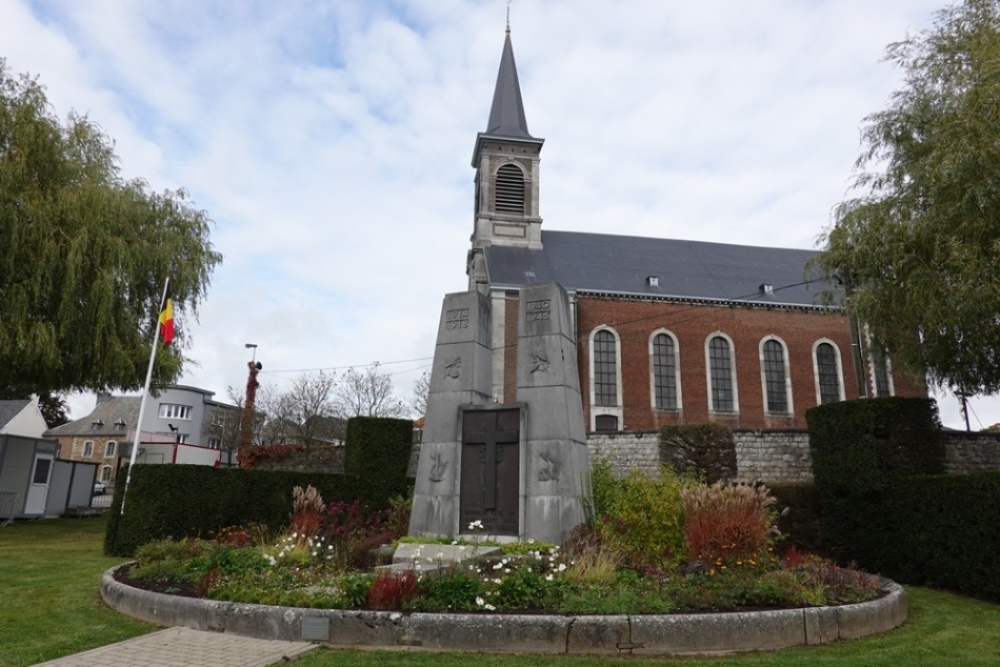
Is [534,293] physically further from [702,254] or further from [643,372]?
[702,254]

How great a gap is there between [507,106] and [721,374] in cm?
1856

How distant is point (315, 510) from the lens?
9.60 m

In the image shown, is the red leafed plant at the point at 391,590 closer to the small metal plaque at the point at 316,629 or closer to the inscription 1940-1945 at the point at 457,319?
the small metal plaque at the point at 316,629

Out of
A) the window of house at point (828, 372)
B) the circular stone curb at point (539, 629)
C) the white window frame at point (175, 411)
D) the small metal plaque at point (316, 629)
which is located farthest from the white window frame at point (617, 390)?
the white window frame at point (175, 411)

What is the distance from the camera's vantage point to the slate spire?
35.3 m

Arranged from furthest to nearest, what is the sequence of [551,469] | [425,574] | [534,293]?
1. [534,293]
2. [551,469]
3. [425,574]

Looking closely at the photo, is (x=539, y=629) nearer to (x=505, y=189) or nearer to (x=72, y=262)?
(x=72, y=262)

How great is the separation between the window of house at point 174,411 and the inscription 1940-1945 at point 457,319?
42.1m

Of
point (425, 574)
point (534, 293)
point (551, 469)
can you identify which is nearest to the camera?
point (425, 574)

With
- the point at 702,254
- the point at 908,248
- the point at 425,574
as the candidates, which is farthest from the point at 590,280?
the point at 425,574

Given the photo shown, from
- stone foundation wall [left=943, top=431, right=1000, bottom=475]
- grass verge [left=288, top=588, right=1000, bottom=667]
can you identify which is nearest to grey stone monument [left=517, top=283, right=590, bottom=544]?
grass verge [left=288, top=588, right=1000, bottom=667]

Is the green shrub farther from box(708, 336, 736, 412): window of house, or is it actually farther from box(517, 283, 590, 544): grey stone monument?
box(708, 336, 736, 412): window of house

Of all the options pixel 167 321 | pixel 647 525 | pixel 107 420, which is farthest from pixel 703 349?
pixel 107 420

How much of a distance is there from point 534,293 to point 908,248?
7040 millimetres
